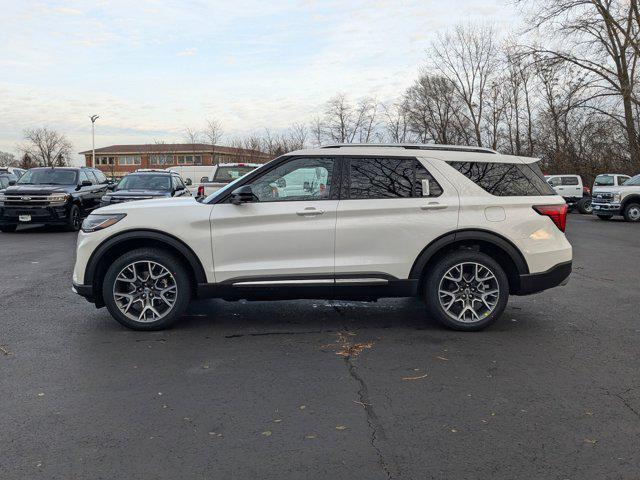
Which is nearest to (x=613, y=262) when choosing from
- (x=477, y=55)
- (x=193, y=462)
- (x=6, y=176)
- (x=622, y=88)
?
(x=193, y=462)

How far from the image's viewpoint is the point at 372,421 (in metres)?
3.53

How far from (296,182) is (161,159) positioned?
77808 millimetres

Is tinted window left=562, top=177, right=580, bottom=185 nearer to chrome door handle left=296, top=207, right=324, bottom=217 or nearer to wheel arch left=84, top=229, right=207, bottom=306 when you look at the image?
chrome door handle left=296, top=207, right=324, bottom=217

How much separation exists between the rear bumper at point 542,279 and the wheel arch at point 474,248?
1.9 inches

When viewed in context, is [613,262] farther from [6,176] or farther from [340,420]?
[6,176]

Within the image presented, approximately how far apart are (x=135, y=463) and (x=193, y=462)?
307 millimetres

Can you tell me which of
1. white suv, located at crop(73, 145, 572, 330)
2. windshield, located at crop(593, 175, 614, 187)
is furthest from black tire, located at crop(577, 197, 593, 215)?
white suv, located at crop(73, 145, 572, 330)

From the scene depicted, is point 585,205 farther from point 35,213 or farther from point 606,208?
point 35,213

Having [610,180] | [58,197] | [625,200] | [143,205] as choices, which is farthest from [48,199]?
[610,180]

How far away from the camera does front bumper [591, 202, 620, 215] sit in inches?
862

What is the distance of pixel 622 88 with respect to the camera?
32594 millimetres

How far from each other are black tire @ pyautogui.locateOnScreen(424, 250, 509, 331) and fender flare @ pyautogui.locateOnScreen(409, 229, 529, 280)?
14 cm

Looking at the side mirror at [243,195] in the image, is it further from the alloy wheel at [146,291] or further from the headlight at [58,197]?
the headlight at [58,197]

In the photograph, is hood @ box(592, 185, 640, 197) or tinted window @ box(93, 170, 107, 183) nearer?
tinted window @ box(93, 170, 107, 183)
